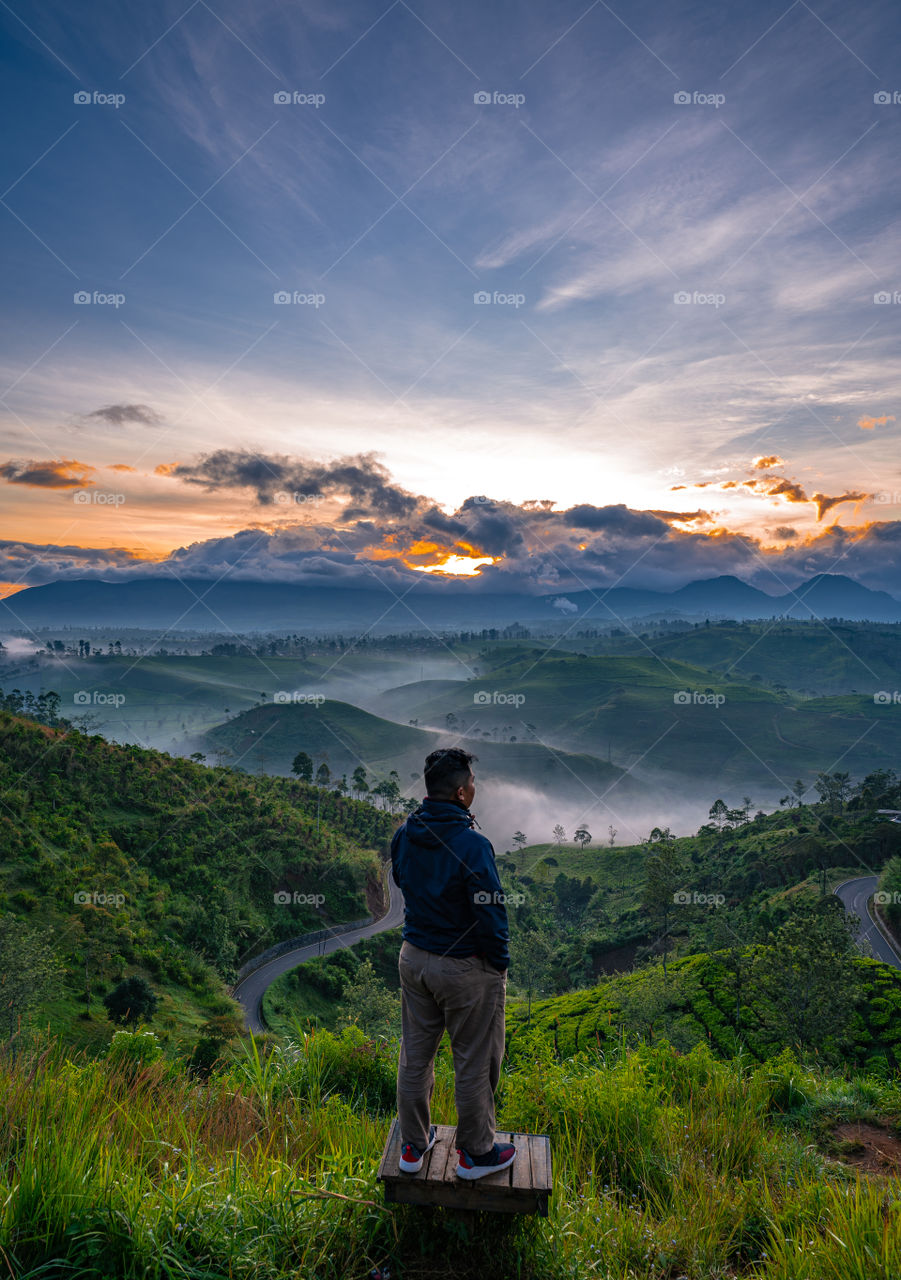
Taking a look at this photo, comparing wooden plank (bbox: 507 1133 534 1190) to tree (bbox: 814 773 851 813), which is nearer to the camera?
wooden plank (bbox: 507 1133 534 1190)

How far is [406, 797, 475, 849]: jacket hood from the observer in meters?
3.52

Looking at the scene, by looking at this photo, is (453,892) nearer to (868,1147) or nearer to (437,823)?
(437,823)

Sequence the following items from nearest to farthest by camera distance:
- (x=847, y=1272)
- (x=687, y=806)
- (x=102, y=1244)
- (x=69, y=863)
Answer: (x=102, y=1244), (x=847, y=1272), (x=69, y=863), (x=687, y=806)

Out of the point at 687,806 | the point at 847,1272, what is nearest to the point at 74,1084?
the point at 847,1272

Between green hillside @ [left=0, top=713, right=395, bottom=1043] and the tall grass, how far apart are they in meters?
26.4

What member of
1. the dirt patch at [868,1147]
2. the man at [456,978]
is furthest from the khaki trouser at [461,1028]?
the dirt patch at [868,1147]

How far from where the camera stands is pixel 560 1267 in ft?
10.4

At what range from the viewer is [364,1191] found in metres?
3.44

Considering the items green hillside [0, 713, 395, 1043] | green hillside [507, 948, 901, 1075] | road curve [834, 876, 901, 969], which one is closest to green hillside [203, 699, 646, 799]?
green hillside [0, 713, 395, 1043]

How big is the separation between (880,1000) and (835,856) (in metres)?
48.4

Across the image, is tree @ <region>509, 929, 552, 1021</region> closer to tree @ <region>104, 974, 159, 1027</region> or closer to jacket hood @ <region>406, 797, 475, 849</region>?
tree @ <region>104, 974, 159, 1027</region>

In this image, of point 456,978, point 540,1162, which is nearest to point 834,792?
point 540,1162

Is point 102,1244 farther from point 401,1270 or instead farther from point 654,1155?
point 654,1155

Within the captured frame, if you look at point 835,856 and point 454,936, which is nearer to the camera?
point 454,936
